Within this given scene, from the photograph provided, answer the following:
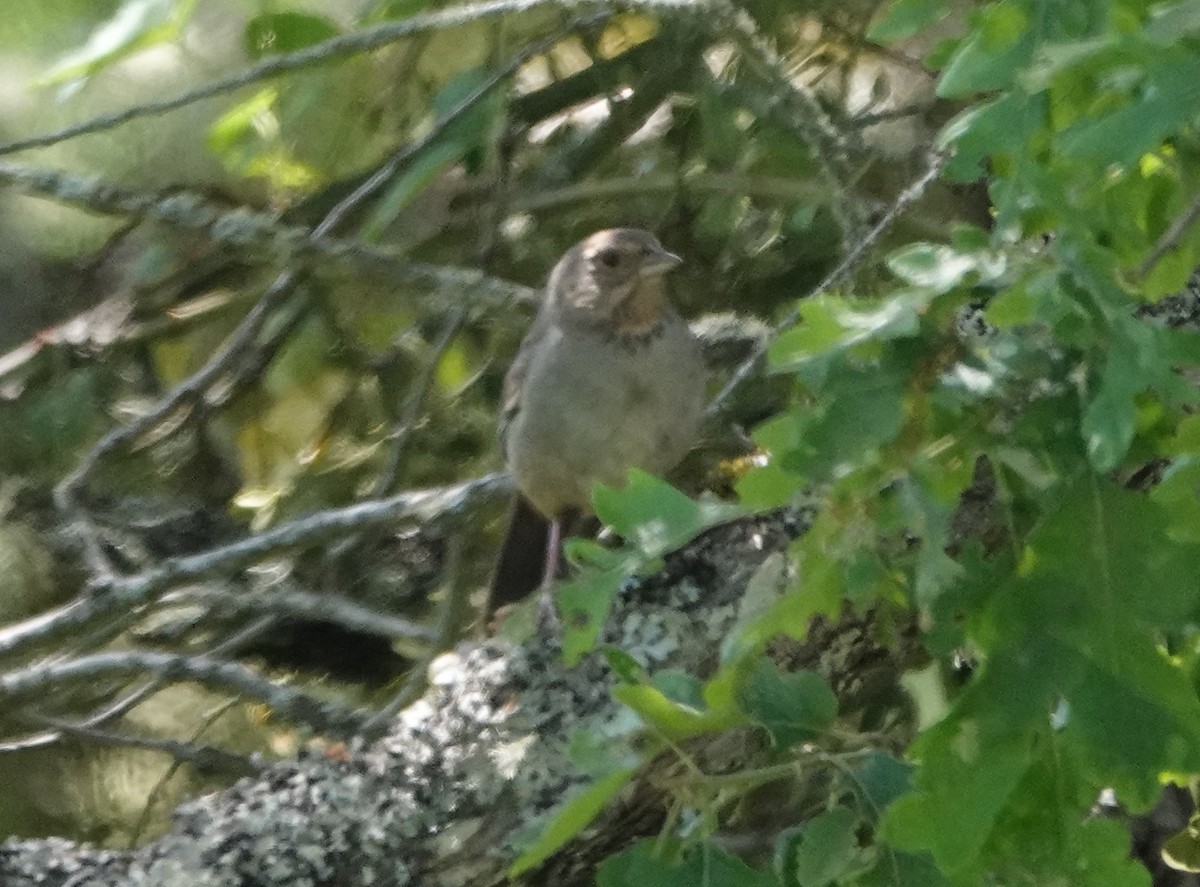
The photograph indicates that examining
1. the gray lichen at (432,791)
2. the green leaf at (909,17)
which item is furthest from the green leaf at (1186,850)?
the green leaf at (909,17)

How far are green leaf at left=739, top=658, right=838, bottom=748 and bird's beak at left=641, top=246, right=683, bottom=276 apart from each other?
179 centimetres

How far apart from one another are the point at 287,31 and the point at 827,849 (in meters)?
1.89

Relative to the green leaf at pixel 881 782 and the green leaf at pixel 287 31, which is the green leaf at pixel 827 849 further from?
the green leaf at pixel 287 31

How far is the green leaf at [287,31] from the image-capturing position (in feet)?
8.75

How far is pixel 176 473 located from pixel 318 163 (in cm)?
95

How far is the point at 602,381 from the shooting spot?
10.2ft

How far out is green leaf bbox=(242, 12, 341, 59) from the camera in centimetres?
267

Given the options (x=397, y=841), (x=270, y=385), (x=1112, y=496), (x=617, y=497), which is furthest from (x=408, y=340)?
(x=1112, y=496)

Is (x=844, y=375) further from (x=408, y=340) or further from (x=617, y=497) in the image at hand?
(x=408, y=340)

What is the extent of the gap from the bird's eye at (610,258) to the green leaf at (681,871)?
74.9 inches

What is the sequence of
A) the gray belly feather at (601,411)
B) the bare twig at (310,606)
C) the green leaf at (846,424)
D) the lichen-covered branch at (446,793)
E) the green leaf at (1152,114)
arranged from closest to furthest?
the green leaf at (1152,114), the green leaf at (846,424), the lichen-covered branch at (446,793), the bare twig at (310,606), the gray belly feather at (601,411)

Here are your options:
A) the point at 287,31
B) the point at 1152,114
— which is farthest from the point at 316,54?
the point at 1152,114

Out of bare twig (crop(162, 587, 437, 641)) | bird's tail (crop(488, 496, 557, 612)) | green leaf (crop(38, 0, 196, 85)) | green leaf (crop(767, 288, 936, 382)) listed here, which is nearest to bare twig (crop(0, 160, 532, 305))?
green leaf (crop(38, 0, 196, 85))

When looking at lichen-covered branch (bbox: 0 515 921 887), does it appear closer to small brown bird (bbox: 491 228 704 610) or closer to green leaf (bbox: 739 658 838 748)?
green leaf (bbox: 739 658 838 748)
